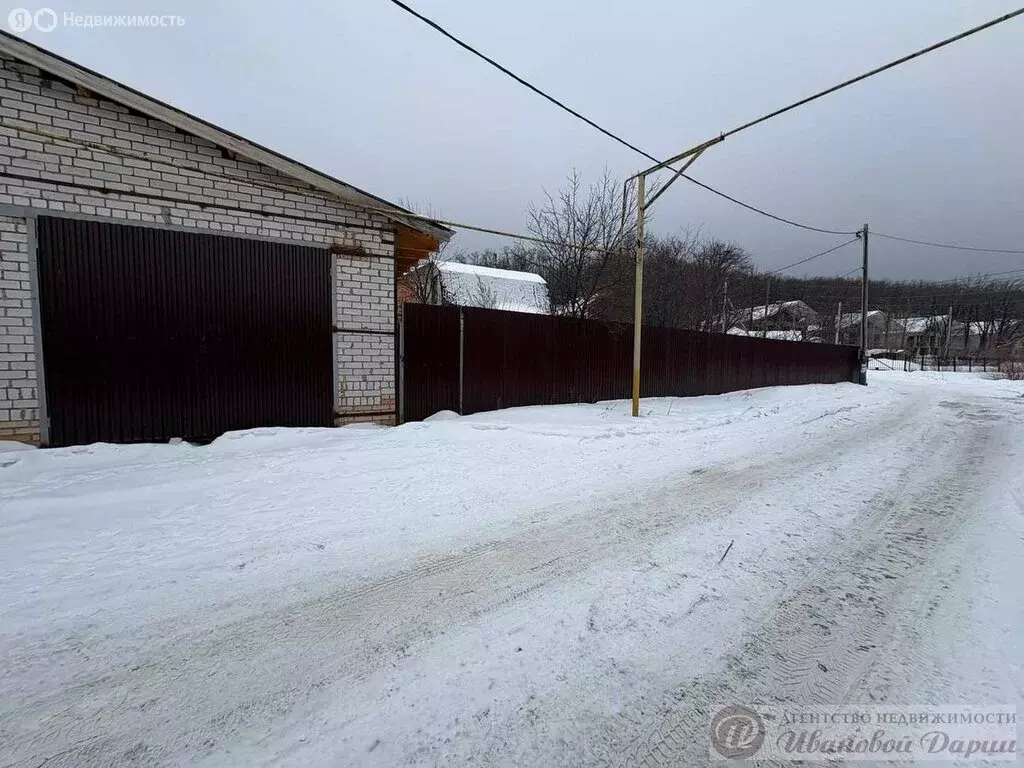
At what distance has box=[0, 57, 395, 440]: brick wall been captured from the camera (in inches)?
211

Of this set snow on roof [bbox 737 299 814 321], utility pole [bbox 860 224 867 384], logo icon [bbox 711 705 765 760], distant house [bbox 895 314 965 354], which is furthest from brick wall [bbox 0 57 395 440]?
distant house [bbox 895 314 965 354]

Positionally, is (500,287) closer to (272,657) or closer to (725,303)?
(725,303)

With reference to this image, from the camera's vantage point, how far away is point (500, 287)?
30.9m

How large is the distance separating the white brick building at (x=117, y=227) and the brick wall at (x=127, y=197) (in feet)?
0.05

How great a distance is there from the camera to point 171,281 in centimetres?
609

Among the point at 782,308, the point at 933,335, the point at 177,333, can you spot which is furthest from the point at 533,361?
the point at 933,335

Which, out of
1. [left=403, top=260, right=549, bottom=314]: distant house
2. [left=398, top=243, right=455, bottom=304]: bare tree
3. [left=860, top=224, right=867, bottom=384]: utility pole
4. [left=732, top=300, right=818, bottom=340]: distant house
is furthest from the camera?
[left=732, top=300, right=818, bottom=340]: distant house

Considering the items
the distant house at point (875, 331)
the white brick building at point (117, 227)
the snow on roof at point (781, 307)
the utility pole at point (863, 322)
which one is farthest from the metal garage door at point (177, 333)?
the distant house at point (875, 331)

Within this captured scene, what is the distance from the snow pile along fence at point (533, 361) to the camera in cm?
813

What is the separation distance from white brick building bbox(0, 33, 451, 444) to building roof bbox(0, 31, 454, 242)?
2 cm

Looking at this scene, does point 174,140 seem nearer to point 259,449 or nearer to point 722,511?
point 259,449

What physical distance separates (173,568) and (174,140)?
19.9 ft

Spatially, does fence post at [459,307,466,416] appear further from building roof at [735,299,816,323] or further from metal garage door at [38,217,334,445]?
building roof at [735,299,816,323]

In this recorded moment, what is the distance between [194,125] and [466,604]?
23.1 feet
